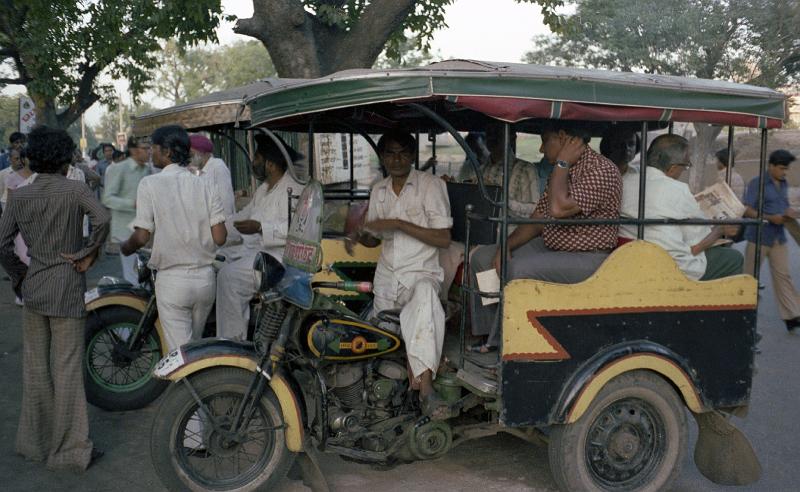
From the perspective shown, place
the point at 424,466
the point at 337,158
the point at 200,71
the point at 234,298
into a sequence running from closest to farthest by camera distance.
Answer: the point at 424,466
the point at 234,298
the point at 337,158
the point at 200,71

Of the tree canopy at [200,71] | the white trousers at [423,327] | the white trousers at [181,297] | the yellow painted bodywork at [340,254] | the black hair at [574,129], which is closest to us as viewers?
the white trousers at [423,327]

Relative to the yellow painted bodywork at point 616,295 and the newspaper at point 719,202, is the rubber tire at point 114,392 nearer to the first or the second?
the yellow painted bodywork at point 616,295

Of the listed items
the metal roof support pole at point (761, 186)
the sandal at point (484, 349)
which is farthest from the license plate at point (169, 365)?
the metal roof support pole at point (761, 186)

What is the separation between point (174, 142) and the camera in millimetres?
4523

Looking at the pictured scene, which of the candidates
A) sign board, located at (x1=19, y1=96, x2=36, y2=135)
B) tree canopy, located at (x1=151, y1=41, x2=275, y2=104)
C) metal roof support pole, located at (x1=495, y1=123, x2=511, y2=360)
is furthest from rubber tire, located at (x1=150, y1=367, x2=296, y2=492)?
tree canopy, located at (x1=151, y1=41, x2=275, y2=104)

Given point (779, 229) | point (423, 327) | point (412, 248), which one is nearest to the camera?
point (423, 327)

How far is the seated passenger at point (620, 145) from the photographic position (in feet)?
15.8

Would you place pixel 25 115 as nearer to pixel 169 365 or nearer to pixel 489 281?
pixel 169 365

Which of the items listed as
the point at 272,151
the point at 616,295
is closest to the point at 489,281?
the point at 616,295

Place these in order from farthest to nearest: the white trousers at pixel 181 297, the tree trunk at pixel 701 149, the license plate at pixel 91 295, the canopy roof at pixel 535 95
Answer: the tree trunk at pixel 701 149 → the license plate at pixel 91 295 → the white trousers at pixel 181 297 → the canopy roof at pixel 535 95

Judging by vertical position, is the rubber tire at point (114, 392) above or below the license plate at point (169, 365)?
below

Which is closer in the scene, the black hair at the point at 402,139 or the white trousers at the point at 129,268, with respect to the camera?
the black hair at the point at 402,139

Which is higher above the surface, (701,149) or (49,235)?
(701,149)

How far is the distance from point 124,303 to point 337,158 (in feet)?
30.3
